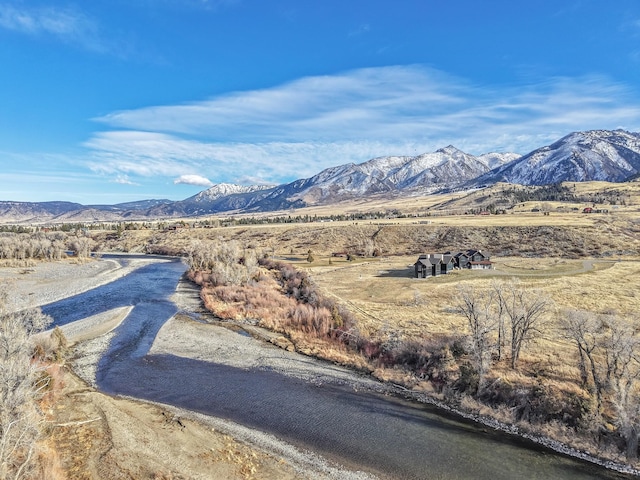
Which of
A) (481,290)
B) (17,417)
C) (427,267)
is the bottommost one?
(481,290)

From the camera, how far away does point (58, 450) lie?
22.6 m

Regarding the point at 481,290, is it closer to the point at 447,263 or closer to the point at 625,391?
the point at 447,263

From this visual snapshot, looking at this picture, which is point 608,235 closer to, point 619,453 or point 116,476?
point 619,453

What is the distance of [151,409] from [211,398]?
4529 millimetres

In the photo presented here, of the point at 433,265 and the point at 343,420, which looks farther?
the point at 433,265

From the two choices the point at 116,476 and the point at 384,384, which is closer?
the point at 116,476

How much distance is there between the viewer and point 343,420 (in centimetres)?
2802

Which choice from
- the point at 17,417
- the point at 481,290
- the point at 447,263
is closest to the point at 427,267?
the point at 447,263

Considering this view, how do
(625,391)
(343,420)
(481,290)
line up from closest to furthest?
(625,391) < (343,420) < (481,290)

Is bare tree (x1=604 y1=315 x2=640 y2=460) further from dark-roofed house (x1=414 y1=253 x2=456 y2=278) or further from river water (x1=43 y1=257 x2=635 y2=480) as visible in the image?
dark-roofed house (x1=414 y1=253 x2=456 y2=278)

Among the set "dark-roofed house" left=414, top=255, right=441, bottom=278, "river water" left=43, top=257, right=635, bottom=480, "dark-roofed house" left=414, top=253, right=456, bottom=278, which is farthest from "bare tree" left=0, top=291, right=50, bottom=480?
"dark-roofed house" left=414, top=253, right=456, bottom=278

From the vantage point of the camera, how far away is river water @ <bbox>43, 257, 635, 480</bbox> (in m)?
22.8

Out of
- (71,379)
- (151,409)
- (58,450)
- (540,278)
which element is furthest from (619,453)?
(540,278)

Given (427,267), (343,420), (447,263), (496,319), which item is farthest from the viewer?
(447,263)
